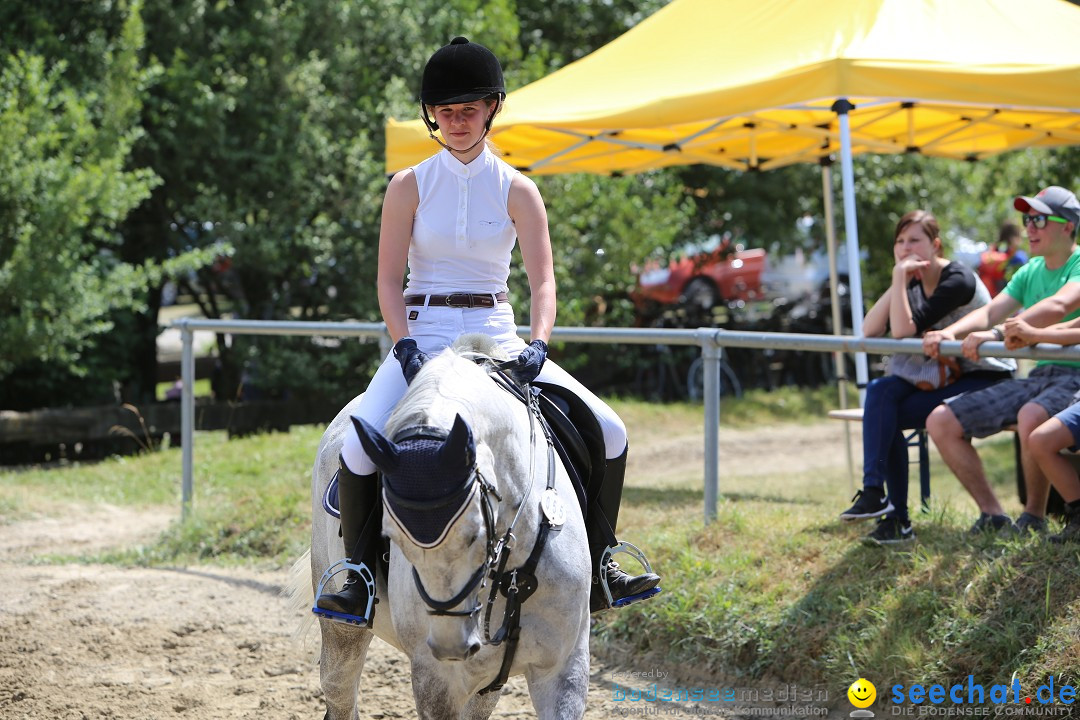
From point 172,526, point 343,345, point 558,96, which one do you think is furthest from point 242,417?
point 558,96

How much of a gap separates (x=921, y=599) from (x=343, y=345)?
9270 mm

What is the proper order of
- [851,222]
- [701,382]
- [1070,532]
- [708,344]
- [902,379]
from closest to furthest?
1. [1070,532]
2. [902,379]
3. [708,344]
4. [851,222]
5. [701,382]

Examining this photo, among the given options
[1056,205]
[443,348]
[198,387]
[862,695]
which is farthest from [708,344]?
[198,387]

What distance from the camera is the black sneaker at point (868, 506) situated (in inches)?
218

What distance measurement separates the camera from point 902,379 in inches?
234

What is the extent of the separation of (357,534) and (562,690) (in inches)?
30.9

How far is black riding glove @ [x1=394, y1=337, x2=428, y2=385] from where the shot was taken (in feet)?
10.7

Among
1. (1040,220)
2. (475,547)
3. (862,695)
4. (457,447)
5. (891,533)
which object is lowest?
(862,695)

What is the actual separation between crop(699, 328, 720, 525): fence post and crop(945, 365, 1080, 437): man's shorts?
1.35 meters

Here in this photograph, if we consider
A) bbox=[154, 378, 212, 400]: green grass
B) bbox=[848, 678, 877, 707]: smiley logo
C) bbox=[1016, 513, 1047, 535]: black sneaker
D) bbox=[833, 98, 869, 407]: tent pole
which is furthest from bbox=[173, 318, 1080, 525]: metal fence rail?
bbox=[154, 378, 212, 400]: green grass

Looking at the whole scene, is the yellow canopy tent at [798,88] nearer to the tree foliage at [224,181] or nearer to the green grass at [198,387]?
the tree foliage at [224,181]

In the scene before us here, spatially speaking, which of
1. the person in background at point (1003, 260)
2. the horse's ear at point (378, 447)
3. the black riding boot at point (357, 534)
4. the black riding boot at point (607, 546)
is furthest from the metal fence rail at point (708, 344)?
the person in background at point (1003, 260)

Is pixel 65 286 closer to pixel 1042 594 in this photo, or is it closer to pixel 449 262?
pixel 449 262

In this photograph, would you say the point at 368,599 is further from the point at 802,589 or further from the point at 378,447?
the point at 802,589
